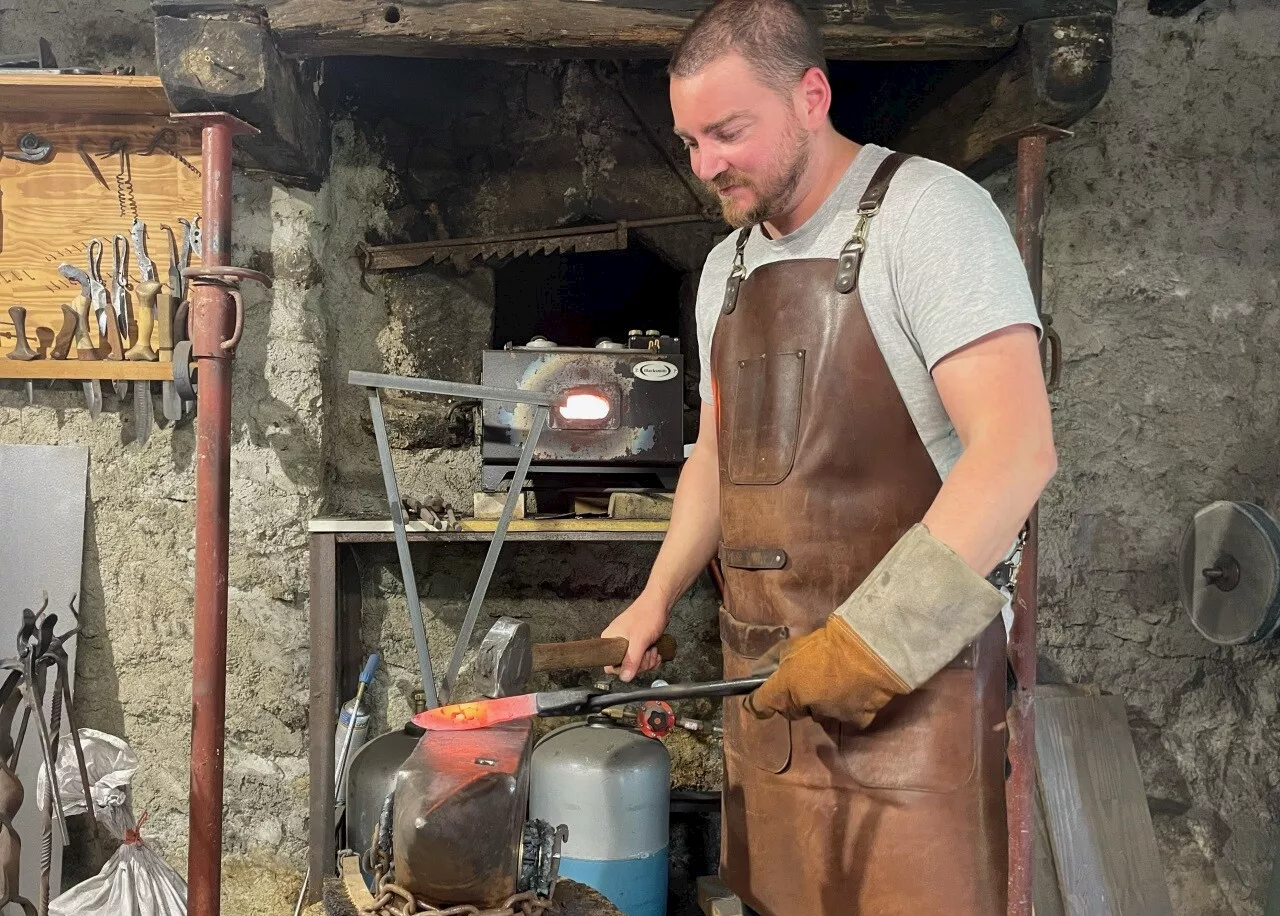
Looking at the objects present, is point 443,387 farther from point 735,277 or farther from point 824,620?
point 824,620

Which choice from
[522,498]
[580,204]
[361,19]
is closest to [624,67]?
[580,204]

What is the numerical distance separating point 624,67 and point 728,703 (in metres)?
2.18

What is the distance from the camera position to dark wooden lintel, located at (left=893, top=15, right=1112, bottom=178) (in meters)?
2.10

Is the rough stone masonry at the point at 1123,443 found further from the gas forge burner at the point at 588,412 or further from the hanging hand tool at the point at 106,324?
the gas forge burner at the point at 588,412

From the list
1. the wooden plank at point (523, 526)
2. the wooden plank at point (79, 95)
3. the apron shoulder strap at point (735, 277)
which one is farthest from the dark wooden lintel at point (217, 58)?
the apron shoulder strap at point (735, 277)

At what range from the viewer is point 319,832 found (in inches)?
93.0

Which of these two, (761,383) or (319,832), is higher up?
(761,383)

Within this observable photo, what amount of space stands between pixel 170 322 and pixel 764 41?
6.28ft

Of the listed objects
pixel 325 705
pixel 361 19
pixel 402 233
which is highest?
pixel 361 19

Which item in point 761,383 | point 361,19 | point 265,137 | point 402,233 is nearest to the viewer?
point 761,383

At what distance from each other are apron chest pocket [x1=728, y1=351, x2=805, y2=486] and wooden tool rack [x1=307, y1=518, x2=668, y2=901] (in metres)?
1.03

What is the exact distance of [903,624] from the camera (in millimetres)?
1071

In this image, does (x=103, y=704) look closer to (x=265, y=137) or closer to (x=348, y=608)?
(x=348, y=608)

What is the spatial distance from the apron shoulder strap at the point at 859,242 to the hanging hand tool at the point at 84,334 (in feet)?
7.21
